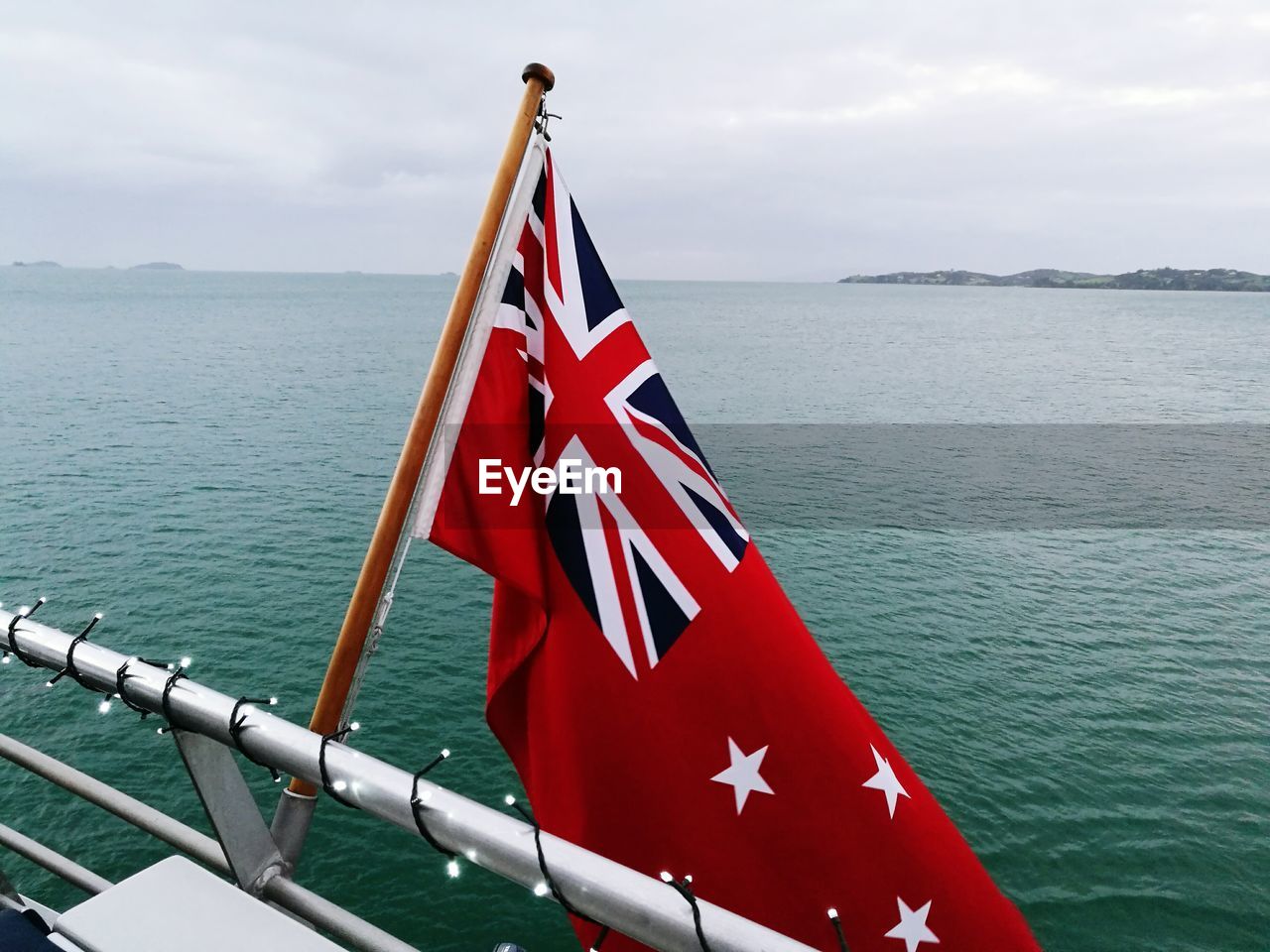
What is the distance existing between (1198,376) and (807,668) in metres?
103

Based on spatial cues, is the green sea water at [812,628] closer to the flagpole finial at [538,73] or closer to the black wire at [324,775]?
the black wire at [324,775]

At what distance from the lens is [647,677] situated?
3963 mm

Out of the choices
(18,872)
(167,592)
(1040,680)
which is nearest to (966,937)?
(18,872)

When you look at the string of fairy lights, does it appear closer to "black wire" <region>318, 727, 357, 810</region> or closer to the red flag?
"black wire" <region>318, 727, 357, 810</region>

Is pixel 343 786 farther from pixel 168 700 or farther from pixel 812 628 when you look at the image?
pixel 812 628

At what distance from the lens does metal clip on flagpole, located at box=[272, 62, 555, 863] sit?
11.3ft

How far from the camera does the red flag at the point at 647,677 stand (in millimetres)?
3836

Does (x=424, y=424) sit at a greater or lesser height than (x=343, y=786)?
greater

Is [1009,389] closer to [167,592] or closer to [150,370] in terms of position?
[167,592]

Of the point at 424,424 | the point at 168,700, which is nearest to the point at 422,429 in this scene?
the point at 424,424

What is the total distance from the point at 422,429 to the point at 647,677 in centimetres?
167

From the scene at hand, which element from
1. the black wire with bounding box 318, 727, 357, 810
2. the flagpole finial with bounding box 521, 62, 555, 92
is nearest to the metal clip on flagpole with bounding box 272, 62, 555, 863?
the flagpole finial with bounding box 521, 62, 555, 92

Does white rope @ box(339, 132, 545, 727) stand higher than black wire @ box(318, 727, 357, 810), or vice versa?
white rope @ box(339, 132, 545, 727)

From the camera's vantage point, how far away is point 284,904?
270 centimetres
